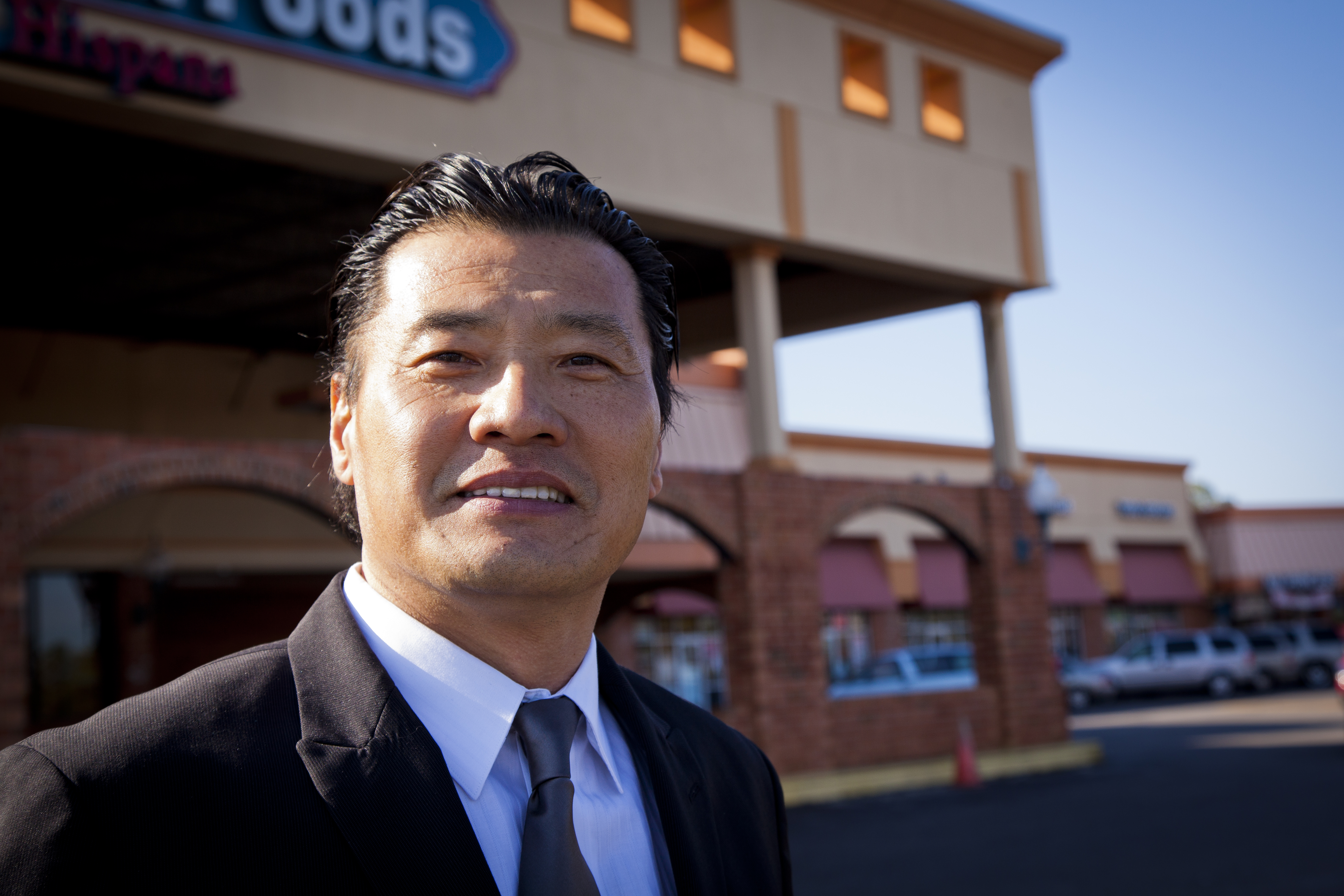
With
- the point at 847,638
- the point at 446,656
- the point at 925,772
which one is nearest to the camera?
the point at 446,656

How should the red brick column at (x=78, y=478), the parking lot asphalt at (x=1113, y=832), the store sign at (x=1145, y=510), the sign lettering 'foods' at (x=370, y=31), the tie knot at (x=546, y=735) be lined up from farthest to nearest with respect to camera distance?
the store sign at (x=1145, y=510) → the sign lettering 'foods' at (x=370, y=31) → the red brick column at (x=78, y=478) → the parking lot asphalt at (x=1113, y=832) → the tie knot at (x=546, y=735)

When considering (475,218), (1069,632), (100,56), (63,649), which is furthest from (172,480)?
(1069,632)

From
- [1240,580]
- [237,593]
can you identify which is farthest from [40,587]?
[1240,580]

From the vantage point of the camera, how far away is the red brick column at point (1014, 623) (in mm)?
18484

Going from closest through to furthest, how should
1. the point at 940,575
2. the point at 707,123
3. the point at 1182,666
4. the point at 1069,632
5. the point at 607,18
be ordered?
the point at 607,18 → the point at 707,123 → the point at 1182,666 → the point at 940,575 → the point at 1069,632

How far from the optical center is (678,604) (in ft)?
105

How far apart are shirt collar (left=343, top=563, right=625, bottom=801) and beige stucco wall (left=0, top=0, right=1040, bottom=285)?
1111 centimetres

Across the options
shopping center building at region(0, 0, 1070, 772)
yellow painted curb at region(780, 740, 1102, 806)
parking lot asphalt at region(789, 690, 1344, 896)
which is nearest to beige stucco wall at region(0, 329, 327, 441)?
shopping center building at region(0, 0, 1070, 772)

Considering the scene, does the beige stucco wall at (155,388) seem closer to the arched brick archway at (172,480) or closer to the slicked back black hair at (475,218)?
the arched brick archway at (172,480)

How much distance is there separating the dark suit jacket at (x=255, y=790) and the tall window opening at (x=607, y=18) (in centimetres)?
1415

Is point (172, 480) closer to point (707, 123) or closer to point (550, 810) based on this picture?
point (707, 123)

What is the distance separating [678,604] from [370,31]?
2100 cm

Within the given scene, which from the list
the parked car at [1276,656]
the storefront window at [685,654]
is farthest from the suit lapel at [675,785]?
the parked car at [1276,656]

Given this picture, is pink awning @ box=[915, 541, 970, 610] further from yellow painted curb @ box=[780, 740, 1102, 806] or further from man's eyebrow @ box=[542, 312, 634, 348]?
man's eyebrow @ box=[542, 312, 634, 348]
